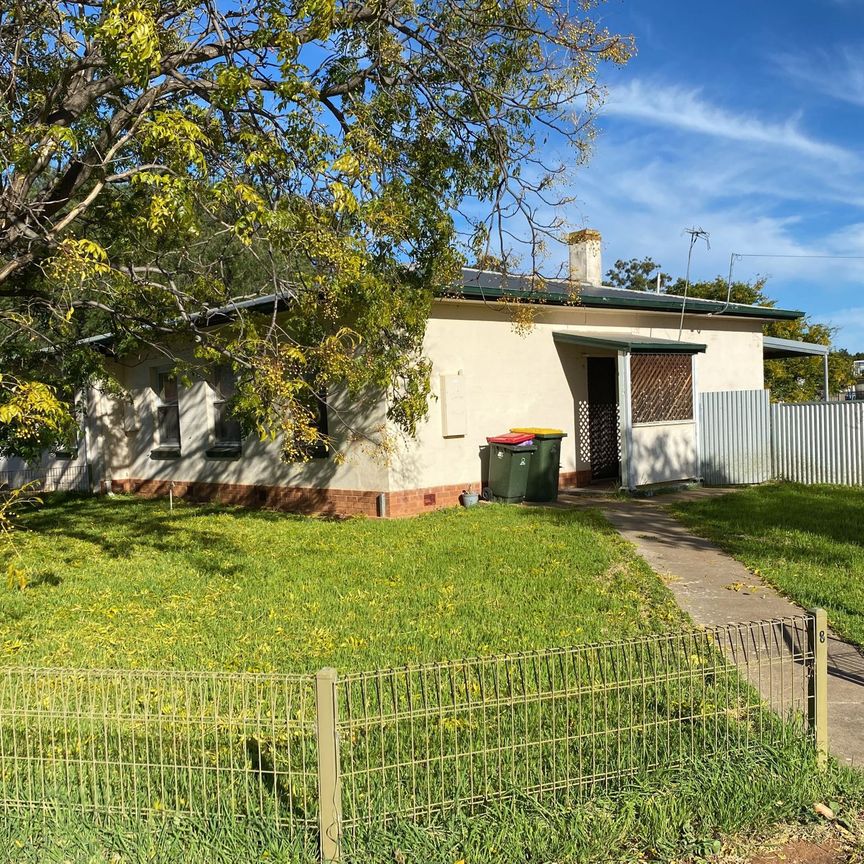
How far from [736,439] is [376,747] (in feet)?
42.0

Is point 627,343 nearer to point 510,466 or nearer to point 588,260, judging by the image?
point 510,466

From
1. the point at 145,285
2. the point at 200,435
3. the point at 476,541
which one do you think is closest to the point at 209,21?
the point at 145,285

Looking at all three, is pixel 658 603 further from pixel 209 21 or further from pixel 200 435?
pixel 200 435

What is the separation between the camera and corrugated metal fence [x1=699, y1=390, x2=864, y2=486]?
14807mm

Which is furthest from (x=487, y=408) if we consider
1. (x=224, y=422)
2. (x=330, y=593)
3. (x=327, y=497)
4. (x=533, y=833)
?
(x=533, y=833)

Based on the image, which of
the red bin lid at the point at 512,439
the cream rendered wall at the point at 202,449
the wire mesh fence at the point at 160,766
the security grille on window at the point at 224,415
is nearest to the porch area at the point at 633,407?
the red bin lid at the point at 512,439

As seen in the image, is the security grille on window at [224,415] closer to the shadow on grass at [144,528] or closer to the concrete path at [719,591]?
the shadow on grass at [144,528]

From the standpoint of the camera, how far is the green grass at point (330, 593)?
6012 mm

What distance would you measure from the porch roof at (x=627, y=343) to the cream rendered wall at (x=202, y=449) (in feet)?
13.6

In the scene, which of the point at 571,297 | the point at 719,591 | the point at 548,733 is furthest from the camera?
the point at 571,297

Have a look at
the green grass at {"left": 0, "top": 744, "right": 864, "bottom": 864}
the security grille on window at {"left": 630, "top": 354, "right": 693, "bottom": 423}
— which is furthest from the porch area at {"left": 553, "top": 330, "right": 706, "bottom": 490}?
the green grass at {"left": 0, "top": 744, "right": 864, "bottom": 864}

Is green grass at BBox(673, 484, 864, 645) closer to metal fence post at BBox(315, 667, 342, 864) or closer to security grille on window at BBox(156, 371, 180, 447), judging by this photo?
metal fence post at BBox(315, 667, 342, 864)

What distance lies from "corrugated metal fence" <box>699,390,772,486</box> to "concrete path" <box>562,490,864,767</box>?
10.00 ft

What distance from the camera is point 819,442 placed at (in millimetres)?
14797
